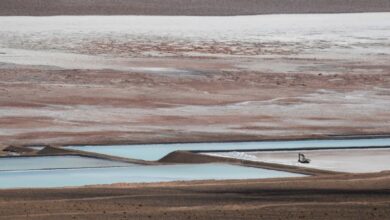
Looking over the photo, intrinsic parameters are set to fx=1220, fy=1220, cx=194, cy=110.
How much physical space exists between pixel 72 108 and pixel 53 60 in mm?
7142

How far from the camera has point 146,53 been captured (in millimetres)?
25297

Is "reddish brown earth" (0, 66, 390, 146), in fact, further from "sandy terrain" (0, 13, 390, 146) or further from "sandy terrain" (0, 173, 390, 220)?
"sandy terrain" (0, 173, 390, 220)

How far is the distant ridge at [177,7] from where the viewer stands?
38.2 metres

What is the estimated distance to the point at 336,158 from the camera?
40.4 ft

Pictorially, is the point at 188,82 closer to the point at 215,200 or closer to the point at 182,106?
the point at 182,106

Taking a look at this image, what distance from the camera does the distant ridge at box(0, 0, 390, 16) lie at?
38250 mm

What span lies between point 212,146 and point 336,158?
1541mm

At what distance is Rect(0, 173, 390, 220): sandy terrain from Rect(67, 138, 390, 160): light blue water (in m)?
3.22

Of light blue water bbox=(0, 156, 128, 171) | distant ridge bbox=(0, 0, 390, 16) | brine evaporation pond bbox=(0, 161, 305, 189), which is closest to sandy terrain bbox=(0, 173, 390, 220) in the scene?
brine evaporation pond bbox=(0, 161, 305, 189)

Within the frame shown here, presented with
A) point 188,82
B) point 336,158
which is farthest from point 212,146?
point 188,82

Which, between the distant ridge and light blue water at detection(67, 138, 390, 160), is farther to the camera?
the distant ridge

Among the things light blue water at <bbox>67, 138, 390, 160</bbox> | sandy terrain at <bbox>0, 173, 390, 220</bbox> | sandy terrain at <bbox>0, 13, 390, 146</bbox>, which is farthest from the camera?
sandy terrain at <bbox>0, 13, 390, 146</bbox>

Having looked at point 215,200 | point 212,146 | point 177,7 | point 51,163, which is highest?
point 215,200

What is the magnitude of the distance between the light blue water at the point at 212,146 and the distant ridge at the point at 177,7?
80.3 ft
